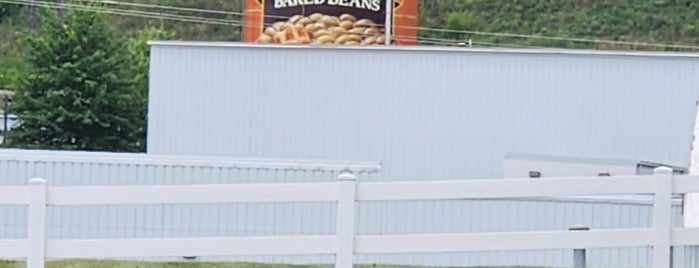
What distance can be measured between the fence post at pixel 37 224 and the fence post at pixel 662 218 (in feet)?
12.3

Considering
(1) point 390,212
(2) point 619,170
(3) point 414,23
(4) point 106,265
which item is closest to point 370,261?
(1) point 390,212

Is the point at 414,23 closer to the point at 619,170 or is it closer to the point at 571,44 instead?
the point at 619,170

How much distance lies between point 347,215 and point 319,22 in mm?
19049

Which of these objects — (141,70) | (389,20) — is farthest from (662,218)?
(141,70)

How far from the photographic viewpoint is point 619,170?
59.4 ft

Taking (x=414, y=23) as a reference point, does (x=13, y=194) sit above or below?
below

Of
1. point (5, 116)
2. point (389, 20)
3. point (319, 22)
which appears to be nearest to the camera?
point (319, 22)

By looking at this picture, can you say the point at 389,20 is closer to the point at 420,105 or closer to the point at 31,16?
the point at 420,105

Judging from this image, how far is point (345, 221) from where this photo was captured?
7.33 m

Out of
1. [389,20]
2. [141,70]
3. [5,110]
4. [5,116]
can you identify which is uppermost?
[389,20]

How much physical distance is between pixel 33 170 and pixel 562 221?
22.8 ft

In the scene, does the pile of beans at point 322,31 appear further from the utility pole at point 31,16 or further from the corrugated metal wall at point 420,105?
the utility pole at point 31,16

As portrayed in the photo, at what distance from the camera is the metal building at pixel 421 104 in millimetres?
19312

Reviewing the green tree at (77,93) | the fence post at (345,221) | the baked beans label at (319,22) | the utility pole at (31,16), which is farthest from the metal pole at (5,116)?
the fence post at (345,221)
